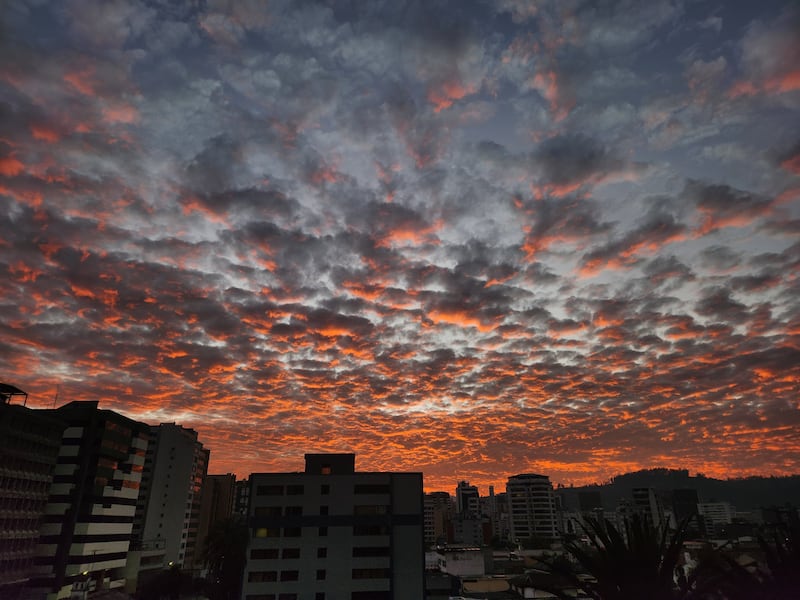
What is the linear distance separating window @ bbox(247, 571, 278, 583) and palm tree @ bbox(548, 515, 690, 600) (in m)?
78.2

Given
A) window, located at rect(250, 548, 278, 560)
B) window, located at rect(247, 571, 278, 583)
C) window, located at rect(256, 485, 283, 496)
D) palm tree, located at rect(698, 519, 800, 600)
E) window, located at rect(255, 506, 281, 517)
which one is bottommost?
window, located at rect(247, 571, 278, 583)

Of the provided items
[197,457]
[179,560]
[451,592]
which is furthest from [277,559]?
[197,457]

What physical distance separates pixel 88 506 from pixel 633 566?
113368 mm

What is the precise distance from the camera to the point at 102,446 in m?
101

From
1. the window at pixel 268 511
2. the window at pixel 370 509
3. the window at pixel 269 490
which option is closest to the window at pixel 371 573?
the window at pixel 370 509

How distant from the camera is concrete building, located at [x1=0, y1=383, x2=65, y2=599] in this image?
79.9 m

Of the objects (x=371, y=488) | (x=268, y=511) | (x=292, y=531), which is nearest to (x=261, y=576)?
(x=292, y=531)

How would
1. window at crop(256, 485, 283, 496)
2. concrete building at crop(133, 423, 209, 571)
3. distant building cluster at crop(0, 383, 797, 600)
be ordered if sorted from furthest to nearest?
1. concrete building at crop(133, 423, 209, 571)
2. window at crop(256, 485, 283, 496)
3. distant building cluster at crop(0, 383, 797, 600)

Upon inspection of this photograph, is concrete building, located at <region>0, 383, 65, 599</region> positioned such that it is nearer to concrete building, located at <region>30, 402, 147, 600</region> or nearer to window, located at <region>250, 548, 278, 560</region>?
concrete building, located at <region>30, 402, 147, 600</region>

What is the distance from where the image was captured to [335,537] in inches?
3137

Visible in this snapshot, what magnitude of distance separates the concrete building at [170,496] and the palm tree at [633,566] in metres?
161

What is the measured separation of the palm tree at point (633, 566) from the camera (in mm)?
10164

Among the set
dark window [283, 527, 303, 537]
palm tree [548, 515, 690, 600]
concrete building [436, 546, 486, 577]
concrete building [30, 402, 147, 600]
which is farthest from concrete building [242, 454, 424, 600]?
palm tree [548, 515, 690, 600]

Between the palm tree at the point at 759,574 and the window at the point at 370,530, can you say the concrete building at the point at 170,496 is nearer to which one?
the window at the point at 370,530
